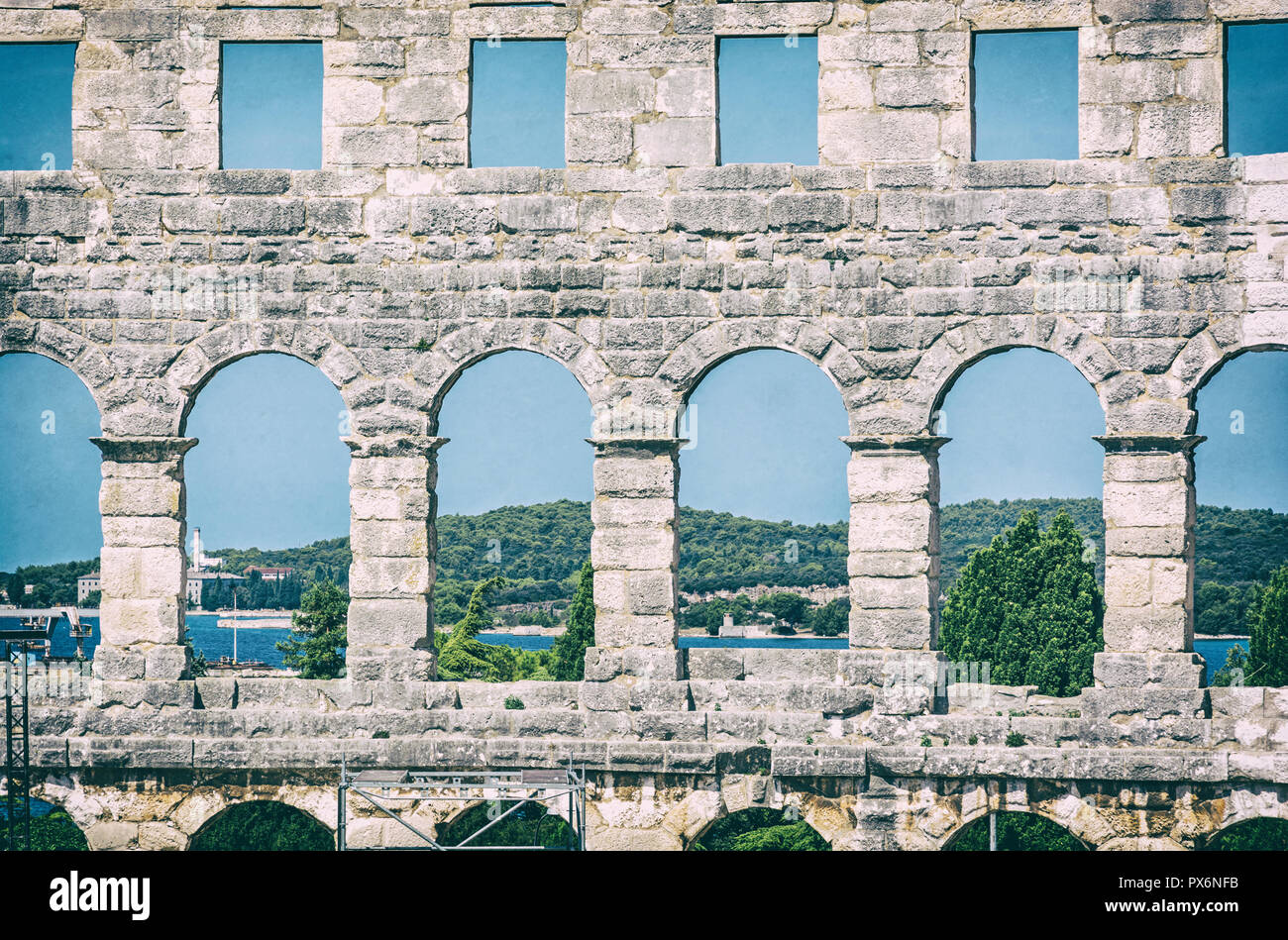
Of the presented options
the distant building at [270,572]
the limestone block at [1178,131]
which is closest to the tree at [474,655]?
the distant building at [270,572]

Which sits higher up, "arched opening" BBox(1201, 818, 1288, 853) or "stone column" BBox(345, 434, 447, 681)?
"stone column" BBox(345, 434, 447, 681)

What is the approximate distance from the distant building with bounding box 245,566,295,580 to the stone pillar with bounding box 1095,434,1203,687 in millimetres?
67564

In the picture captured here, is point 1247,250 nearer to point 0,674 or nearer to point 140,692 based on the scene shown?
point 140,692

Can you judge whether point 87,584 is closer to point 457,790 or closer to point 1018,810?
point 457,790

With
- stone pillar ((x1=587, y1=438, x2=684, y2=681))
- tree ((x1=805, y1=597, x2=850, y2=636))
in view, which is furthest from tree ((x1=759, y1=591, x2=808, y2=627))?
stone pillar ((x1=587, y1=438, x2=684, y2=681))

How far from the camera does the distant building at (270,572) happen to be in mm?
82188

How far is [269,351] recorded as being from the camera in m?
17.4

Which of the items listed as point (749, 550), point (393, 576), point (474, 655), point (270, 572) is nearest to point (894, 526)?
point (393, 576)

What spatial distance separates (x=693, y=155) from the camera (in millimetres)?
17156

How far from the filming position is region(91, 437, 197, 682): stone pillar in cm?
1741

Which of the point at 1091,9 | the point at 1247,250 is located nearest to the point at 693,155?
the point at 1091,9

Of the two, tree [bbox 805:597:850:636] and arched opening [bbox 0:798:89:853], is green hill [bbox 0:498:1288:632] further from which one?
arched opening [bbox 0:798:89:853]

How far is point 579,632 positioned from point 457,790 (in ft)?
97.2

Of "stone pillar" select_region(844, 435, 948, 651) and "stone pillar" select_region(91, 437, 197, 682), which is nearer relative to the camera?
"stone pillar" select_region(844, 435, 948, 651)
